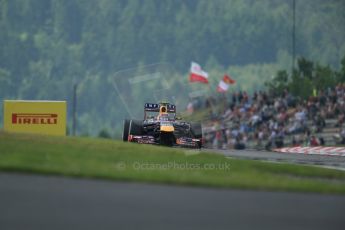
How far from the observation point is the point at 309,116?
42781mm

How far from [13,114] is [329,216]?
18.4 metres

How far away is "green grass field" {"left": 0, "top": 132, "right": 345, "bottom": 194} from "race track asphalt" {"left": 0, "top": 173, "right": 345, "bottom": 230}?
78cm

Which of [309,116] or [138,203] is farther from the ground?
[309,116]

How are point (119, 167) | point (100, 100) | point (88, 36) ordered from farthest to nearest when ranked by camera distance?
1. point (88, 36)
2. point (100, 100)
3. point (119, 167)

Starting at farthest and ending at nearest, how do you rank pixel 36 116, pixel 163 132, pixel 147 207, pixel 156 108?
pixel 156 108 < pixel 36 116 < pixel 163 132 < pixel 147 207

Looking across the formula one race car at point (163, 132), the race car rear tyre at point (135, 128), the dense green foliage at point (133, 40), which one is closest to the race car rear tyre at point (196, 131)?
the formula one race car at point (163, 132)

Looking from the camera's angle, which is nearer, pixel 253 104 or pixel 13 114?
pixel 13 114

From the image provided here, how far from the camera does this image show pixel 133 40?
131875mm

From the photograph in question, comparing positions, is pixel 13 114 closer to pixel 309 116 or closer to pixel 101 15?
pixel 309 116

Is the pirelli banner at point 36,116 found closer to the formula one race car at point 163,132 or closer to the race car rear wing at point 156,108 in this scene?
the formula one race car at point 163,132

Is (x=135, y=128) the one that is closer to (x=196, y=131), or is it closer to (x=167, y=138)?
(x=167, y=138)

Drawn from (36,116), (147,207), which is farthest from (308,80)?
(147,207)

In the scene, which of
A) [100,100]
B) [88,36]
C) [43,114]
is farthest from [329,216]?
[88,36]

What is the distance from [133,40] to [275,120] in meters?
88.9
